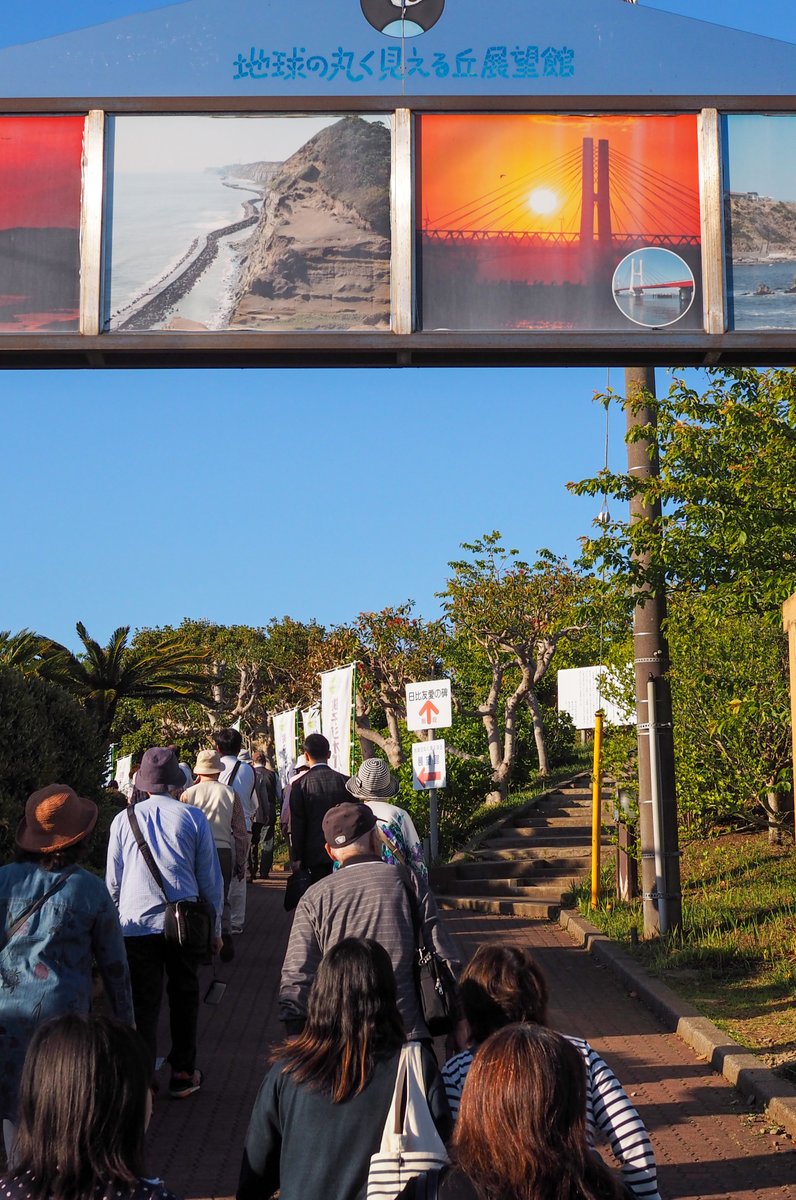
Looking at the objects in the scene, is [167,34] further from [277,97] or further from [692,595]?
[692,595]

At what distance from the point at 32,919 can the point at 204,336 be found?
2.71m

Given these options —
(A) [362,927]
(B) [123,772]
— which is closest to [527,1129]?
(A) [362,927]

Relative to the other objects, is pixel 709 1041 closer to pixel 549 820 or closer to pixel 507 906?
pixel 507 906

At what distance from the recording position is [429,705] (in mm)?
19156

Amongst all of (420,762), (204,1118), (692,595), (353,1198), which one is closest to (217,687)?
(420,762)

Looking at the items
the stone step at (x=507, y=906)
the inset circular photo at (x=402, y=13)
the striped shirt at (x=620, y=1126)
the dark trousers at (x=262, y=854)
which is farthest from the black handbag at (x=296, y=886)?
the dark trousers at (x=262, y=854)

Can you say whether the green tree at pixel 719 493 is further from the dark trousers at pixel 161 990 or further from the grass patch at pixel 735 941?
the dark trousers at pixel 161 990

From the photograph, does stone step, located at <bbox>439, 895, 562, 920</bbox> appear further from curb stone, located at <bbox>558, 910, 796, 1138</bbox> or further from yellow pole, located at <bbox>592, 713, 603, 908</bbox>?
curb stone, located at <bbox>558, 910, 796, 1138</bbox>

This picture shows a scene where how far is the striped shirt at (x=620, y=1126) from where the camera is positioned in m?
3.46

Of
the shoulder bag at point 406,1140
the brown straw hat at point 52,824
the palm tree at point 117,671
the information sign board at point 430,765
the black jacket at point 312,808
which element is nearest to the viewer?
the shoulder bag at point 406,1140

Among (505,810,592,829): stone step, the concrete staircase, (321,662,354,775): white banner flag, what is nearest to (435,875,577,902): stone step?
the concrete staircase

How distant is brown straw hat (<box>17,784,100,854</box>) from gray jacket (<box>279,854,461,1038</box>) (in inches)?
35.4

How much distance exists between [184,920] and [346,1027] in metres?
3.85

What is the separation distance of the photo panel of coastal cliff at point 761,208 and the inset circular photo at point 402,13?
1457mm
